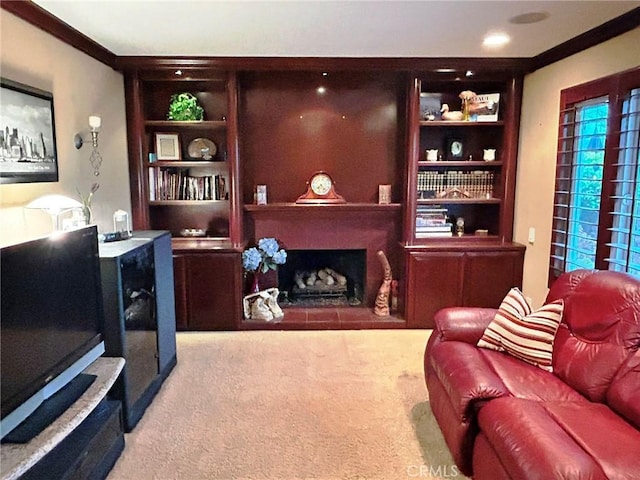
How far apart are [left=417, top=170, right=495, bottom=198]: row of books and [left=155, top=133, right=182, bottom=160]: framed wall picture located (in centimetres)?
239

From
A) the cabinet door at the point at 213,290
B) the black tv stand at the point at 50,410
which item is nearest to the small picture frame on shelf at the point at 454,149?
the cabinet door at the point at 213,290

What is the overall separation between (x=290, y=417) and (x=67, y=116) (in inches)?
100.0

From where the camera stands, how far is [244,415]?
2865 millimetres

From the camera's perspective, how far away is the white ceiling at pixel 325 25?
2734mm

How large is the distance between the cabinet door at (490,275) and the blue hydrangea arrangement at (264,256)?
182cm

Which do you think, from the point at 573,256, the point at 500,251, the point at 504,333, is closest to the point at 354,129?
the point at 500,251

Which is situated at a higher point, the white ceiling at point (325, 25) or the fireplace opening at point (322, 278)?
the white ceiling at point (325, 25)

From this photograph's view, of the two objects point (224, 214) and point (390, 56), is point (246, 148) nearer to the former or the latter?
point (224, 214)

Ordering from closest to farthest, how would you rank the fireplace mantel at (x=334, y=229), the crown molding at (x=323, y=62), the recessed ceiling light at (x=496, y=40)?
the recessed ceiling light at (x=496, y=40), the crown molding at (x=323, y=62), the fireplace mantel at (x=334, y=229)

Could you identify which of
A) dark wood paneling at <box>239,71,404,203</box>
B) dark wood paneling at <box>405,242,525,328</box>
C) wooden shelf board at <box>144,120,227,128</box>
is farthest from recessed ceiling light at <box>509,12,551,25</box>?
wooden shelf board at <box>144,120,227,128</box>

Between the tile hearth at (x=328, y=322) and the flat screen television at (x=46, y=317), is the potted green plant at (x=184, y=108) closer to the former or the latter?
the tile hearth at (x=328, y=322)

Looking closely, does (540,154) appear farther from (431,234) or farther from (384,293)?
(384,293)

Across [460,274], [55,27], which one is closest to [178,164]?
[55,27]

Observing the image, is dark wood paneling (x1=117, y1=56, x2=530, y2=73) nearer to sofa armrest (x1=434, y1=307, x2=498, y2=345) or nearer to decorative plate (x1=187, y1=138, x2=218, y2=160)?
decorative plate (x1=187, y1=138, x2=218, y2=160)
